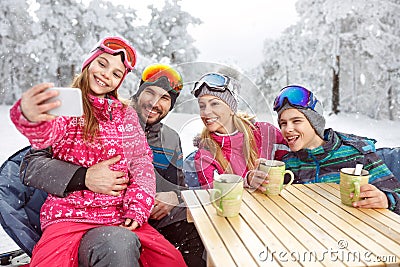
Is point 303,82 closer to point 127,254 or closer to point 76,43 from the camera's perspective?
point 76,43

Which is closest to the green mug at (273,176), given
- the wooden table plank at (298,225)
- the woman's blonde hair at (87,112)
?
the wooden table plank at (298,225)

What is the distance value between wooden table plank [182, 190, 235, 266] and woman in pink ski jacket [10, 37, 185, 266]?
8.7 inches

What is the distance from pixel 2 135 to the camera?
5.92 meters

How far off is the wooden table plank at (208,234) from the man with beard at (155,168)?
0.10 metres

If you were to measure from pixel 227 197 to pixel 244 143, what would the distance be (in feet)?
0.92

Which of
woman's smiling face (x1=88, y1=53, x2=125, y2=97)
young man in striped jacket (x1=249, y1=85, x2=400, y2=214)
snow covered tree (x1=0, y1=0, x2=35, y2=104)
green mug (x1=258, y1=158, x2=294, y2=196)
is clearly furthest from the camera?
snow covered tree (x1=0, y1=0, x2=35, y2=104)

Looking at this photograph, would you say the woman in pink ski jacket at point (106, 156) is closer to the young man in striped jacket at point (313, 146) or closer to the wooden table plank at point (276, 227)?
the wooden table plank at point (276, 227)

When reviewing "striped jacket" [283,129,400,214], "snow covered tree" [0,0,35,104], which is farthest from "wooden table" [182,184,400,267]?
"snow covered tree" [0,0,35,104]

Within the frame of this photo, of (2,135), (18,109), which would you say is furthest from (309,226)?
(2,135)

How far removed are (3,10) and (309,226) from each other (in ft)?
26.0

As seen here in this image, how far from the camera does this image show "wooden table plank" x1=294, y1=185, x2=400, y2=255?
102cm

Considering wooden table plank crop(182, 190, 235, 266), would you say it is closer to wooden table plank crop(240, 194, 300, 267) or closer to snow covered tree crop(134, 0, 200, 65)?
wooden table plank crop(240, 194, 300, 267)

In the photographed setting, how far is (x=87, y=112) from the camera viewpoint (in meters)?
1.55

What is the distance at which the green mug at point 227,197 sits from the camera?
1.20 m
